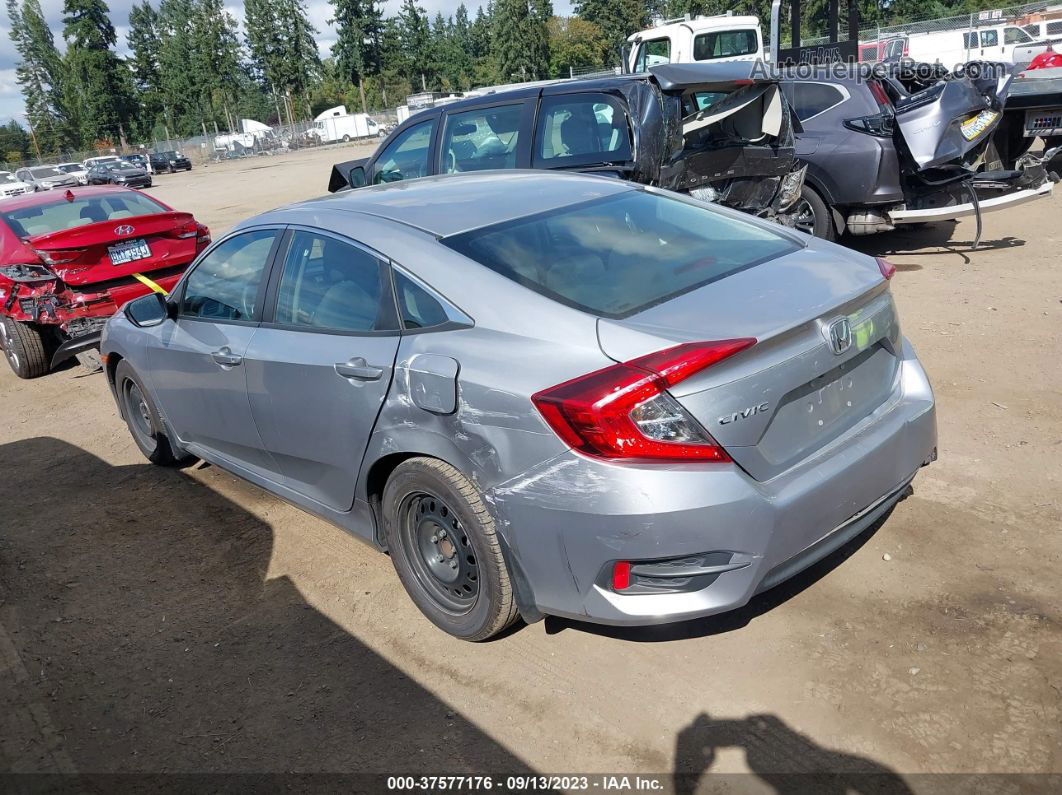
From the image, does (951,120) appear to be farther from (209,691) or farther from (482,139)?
(209,691)

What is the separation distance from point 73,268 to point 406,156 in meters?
2.96

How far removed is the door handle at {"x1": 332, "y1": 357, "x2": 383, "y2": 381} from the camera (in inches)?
125

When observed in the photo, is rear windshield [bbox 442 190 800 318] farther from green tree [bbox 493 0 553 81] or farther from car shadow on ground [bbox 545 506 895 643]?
green tree [bbox 493 0 553 81]

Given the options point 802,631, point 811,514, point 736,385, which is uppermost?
point 736,385

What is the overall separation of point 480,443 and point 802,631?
1355mm

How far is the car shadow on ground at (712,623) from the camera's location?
126 inches

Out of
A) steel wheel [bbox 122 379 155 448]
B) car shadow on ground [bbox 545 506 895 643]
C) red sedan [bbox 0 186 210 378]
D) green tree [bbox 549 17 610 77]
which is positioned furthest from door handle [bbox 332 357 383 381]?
green tree [bbox 549 17 610 77]

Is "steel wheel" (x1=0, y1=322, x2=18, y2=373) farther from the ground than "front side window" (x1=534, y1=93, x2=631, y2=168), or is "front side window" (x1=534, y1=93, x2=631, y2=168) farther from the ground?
"front side window" (x1=534, y1=93, x2=631, y2=168)

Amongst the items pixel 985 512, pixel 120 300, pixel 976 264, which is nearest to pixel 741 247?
pixel 985 512

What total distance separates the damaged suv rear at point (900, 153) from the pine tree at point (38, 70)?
10481 cm

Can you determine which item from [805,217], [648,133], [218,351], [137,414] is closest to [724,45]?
[805,217]

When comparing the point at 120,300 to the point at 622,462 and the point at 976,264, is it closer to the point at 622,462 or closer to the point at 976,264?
the point at 622,462

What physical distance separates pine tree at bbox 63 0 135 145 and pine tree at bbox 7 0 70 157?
13.4 metres

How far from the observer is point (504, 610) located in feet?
9.87
